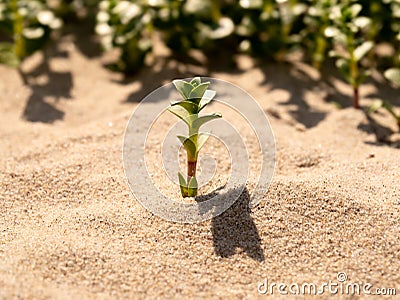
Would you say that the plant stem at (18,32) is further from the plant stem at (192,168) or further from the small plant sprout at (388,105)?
the small plant sprout at (388,105)

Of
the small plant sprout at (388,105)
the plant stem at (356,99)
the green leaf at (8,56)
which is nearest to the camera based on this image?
the small plant sprout at (388,105)

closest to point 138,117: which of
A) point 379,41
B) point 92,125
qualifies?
point 92,125

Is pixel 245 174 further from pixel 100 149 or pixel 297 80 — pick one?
pixel 297 80

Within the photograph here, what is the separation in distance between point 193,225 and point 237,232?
0.61 ft

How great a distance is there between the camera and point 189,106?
2543 millimetres

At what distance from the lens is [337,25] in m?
3.60

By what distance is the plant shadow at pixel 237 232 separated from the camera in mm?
2510

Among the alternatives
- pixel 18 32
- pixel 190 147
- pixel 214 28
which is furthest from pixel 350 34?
pixel 18 32

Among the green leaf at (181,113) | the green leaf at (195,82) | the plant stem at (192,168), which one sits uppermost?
the green leaf at (195,82)

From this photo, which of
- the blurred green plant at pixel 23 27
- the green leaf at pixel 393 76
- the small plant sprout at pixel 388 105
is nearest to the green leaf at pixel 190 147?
the small plant sprout at pixel 388 105

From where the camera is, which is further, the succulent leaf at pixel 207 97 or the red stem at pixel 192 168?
the red stem at pixel 192 168

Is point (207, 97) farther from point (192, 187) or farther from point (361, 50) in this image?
point (361, 50)

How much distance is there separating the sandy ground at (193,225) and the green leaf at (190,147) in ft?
0.91

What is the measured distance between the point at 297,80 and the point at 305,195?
1467 mm
